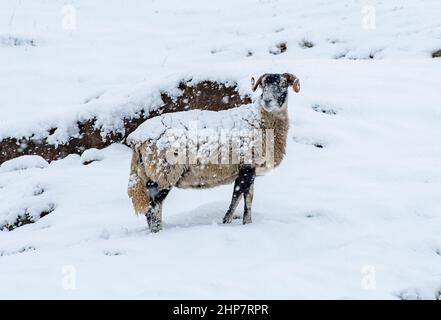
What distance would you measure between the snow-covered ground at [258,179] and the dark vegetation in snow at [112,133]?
0.25 metres

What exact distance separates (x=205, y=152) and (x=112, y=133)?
16.5 feet

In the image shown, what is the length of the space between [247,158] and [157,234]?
149cm

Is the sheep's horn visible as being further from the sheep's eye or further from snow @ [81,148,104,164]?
snow @ [81,148,104,164]

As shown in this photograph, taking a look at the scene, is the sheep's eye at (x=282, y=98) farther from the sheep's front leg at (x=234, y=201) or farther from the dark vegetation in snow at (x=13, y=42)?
the dark vegetation in snow at (x=13, y=42)

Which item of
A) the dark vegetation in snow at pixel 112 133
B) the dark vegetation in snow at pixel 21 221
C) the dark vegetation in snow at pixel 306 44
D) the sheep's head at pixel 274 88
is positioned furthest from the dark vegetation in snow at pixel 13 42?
the sheep's head at pixel 274 88

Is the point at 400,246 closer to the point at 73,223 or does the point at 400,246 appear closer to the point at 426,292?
the point at 426,292

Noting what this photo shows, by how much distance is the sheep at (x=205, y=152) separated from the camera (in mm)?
6871

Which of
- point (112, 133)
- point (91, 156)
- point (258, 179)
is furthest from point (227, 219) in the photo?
point (112, 133)

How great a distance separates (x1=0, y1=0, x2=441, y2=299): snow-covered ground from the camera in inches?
213

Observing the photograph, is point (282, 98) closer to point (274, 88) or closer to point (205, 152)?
point (274, 88)

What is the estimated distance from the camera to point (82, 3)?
905 inches

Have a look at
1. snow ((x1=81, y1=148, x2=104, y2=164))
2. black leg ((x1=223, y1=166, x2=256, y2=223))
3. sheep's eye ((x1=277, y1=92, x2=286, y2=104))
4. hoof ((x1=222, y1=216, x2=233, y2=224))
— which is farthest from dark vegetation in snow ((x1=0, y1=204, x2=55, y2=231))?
sheep's eye ((x1=277, y1=92, x2=286, y2=104))

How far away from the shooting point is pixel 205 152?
688 centimetres
